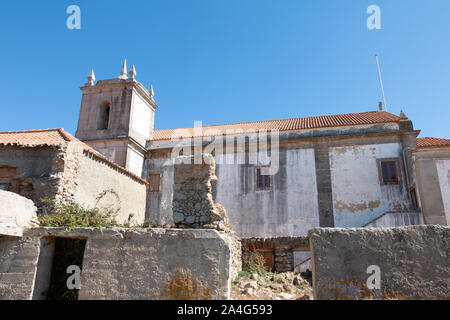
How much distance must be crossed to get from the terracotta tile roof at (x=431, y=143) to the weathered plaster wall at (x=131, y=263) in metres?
15.8

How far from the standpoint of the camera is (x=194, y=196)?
6852mm

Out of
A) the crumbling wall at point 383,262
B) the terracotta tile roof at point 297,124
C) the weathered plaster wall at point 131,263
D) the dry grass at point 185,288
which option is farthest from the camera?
the terracotta tile roof at point 297,124

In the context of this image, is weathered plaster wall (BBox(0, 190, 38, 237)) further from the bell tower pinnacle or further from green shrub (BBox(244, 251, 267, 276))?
the bell tower pinnacle

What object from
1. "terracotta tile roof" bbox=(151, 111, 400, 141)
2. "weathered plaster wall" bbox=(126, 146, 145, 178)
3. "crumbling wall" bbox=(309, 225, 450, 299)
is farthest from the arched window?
"crumbling wall" bbox=(309, 225, 450, 299)

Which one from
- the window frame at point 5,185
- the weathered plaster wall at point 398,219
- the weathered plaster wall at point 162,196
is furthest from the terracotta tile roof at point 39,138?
the weathered plaster wall at point 398,219

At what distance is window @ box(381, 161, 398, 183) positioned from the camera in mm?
16922

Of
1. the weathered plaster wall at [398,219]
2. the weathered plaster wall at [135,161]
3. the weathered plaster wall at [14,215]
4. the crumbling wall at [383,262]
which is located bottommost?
the crumbling wall at [383,262]

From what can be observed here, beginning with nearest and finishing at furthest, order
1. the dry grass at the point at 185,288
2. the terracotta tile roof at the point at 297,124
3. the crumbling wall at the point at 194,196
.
→ the dry grass at the point at 185,288, the crumbling wall at the point at 194,196, the terracotta tile roof at the point at 297,124

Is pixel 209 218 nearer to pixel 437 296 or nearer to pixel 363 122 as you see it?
pixel 437 296

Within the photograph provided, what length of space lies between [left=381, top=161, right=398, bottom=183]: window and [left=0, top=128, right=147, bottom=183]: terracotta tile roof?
506 inches

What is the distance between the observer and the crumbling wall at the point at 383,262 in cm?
466

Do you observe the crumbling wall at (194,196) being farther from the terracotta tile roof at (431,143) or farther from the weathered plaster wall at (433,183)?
the terracotta tile roof at (431,143)

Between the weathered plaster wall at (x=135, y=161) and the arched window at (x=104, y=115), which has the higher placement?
the arched window at (x=104, y=115)

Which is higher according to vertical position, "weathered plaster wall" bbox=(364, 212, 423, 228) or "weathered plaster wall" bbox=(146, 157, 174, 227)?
"weathered plaster wall" bbox=(146, 157, 174, 227)
